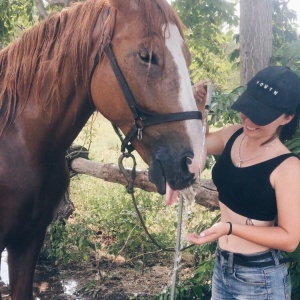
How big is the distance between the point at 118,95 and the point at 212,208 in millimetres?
1329

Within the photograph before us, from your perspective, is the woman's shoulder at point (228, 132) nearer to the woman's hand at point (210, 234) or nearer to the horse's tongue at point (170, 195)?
the horse's tongue at point (170, 195)

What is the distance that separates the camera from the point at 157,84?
5.71 ft

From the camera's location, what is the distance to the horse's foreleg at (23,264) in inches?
94.5

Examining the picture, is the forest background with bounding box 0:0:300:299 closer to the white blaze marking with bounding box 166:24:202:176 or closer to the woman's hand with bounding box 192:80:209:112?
the woman's hand with bounding box 192:80:209:112

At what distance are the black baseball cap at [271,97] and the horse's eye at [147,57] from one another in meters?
0.38

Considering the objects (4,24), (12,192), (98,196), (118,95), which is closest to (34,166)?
(12,192)

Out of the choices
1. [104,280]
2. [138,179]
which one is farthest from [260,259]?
[104,280]

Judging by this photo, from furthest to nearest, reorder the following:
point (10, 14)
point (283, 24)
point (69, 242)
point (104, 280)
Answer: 1. point (10, 14)
2. point (69, 242)
3. point (104, 280)
4. point (283, 24)

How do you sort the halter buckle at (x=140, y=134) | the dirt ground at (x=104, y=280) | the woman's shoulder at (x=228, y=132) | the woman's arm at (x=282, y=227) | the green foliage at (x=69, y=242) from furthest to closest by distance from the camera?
the green foliage at (x=69, y=242) < the dirt ground at (x=104, y=280) < the woman's shoulder at (x=228, y=132) < the halter buckle at (x=140, y=134) < the woman's arm at (x=282, y=227)

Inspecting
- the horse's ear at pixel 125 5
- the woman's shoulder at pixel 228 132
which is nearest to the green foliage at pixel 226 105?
the woman's shoulder at pixel 228 132

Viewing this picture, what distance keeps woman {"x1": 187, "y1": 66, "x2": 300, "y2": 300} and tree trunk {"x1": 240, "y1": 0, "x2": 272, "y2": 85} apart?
0.85 m

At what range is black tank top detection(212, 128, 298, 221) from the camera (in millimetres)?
1725

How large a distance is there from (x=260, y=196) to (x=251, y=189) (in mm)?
44

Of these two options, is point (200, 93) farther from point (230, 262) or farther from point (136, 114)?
point (230, 262)
